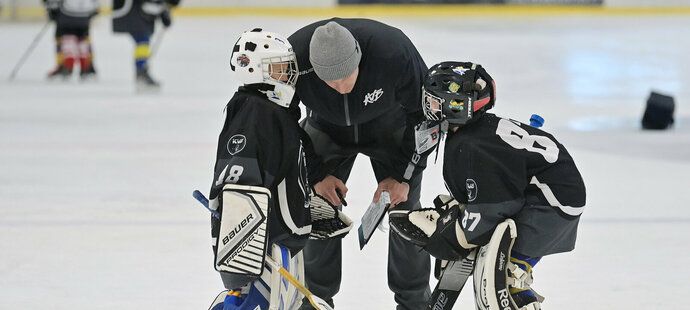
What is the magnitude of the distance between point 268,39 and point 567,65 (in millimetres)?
7780

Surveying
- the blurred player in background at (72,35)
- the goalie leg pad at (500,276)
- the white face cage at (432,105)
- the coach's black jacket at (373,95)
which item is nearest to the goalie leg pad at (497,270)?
the goalie leg pad at (500,276)

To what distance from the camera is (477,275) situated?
267 centimetres

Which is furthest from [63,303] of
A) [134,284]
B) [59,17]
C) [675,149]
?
[59,17]

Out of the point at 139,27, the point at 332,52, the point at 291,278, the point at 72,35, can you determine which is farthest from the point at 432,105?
the point at 72,35

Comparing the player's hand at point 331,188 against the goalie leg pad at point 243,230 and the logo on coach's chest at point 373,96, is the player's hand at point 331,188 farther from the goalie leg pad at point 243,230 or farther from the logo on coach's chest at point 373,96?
the goalie leg pad at point 243,230

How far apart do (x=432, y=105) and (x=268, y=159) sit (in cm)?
39

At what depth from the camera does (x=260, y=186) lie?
8.49 ft

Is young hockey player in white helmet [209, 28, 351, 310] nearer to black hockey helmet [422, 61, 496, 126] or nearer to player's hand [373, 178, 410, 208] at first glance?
black hockey helmet [422, 61, 496, 126]

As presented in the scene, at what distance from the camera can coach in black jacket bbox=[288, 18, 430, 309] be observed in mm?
3227

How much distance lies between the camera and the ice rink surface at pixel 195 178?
3656 millimetres

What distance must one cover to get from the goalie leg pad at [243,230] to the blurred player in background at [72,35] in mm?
7251

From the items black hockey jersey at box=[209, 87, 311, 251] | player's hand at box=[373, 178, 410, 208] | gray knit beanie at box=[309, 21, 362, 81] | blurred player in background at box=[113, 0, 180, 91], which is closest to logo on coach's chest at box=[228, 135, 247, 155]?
black hockey jersey at box=[209, 87, 311, 251]

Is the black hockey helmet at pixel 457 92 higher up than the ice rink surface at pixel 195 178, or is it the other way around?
the black hockey helmet at pixel 457 92

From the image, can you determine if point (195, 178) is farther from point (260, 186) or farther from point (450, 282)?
point (260, 186)
